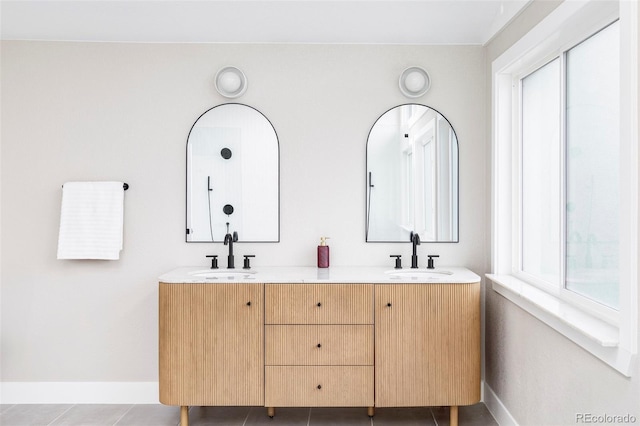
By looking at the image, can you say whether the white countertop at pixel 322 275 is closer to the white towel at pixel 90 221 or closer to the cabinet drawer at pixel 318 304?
the cabinet drawer at pixel 318 304

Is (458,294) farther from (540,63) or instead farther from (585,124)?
(540,63)

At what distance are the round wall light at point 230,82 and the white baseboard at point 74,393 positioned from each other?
5.91 ft

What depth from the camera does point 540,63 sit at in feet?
8.04

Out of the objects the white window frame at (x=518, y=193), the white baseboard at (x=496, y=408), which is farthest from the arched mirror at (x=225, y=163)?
the white baseboard at (x=496, y=408)

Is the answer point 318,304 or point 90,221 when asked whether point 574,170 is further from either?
point 90,221

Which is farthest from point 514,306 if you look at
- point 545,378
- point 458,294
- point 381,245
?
point 381,245

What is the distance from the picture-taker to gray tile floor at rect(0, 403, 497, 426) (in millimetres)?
2729

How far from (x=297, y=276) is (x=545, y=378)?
1231 mm

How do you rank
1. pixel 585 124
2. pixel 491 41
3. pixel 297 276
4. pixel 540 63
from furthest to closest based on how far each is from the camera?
pixel 491 41 < pixel 297 276 < pixel 540 63 < pixel 585 124

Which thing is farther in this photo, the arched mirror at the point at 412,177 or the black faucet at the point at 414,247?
the arched mirror at the point at 412,177

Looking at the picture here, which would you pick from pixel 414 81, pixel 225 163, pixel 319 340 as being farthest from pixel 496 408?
pixel 225 163

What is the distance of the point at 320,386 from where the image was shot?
2.55 meters

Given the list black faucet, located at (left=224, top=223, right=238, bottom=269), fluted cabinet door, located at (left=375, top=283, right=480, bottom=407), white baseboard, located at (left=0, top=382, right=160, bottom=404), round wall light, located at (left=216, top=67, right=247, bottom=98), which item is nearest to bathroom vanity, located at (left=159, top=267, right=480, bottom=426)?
fluted cabinet door, located at (left=375, top=283, right=480, bottom=407)

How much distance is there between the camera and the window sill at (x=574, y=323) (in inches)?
63.3
